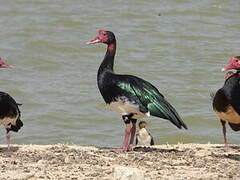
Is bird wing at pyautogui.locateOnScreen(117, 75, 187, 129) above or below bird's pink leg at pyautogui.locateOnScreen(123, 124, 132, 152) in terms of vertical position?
above

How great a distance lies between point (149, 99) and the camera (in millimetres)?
9641

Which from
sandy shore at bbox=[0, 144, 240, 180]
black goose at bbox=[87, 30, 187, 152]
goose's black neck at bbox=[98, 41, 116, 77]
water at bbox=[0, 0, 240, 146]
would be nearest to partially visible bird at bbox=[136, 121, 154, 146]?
sandy shore at bbox=[0, 144, 240, 180]

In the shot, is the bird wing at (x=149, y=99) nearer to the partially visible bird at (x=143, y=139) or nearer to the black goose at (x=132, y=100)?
the black goose at (x=132, y=100)

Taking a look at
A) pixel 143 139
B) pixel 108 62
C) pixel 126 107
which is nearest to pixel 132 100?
pixel 126 107

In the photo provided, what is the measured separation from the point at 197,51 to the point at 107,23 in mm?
3797

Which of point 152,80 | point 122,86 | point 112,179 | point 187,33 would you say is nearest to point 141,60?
point 152,80

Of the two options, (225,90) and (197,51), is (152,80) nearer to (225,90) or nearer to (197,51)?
(197,51)

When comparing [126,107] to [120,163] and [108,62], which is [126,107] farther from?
[120,163]

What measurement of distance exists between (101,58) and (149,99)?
10.1 m

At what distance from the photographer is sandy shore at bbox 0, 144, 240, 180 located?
25.6 feet

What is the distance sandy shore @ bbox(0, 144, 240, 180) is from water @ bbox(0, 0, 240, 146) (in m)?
3.80

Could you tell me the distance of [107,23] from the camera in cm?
2328

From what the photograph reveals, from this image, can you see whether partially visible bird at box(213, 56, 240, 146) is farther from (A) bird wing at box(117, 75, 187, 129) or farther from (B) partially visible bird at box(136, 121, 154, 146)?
(B) partially visible bird at box(136, 121, 154, 146)

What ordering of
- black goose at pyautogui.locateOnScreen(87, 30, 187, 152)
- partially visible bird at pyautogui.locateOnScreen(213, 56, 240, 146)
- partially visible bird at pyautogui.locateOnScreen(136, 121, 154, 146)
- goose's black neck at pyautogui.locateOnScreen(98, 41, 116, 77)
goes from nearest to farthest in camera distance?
1. partially visible bird at pyautogui.locateOnScreen(213, 56, 240, 146)
2. black goose at pyautogui.locateOnScreen(87, 30, 187, 152)
3. goose's black neck at pyautogui.locateOnScreen(98, 41, 116, 77)
4. partially visible bird at pyautogui.locateOnScreen(136, 121, 154, 146)
